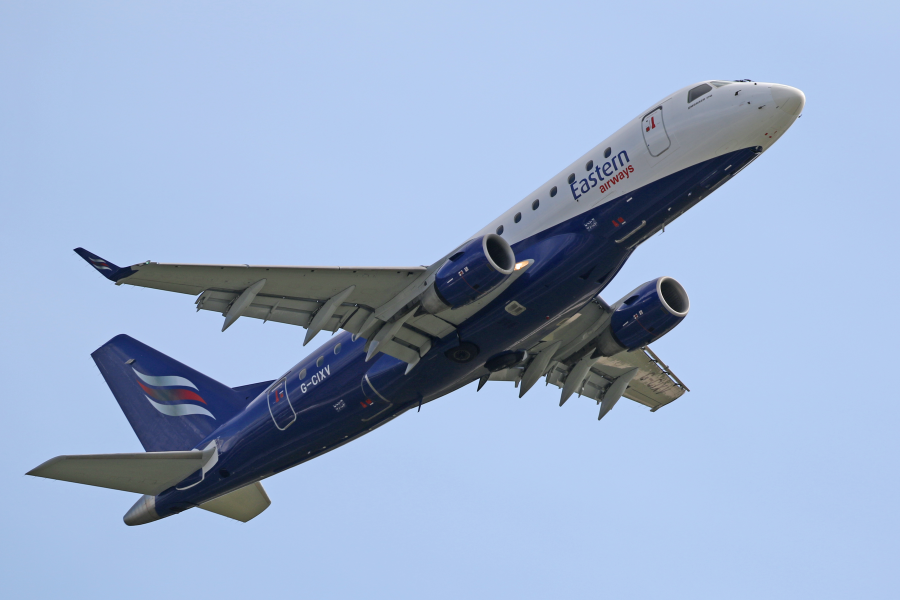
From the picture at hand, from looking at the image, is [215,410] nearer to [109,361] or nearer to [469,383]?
[109,361]

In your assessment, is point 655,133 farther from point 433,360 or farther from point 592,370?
point 592,370

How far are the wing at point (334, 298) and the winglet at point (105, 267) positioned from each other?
0.92 m

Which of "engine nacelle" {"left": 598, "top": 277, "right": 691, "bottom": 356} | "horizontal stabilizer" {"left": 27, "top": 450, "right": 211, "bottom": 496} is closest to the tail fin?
"horizontal stabilizer" {"left": 27, "top": 450, "right": 211, "bottom": 496}

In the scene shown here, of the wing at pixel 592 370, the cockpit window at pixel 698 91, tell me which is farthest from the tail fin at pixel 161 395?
the cockpit window at pixel 698 91

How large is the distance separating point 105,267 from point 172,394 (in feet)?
38.4

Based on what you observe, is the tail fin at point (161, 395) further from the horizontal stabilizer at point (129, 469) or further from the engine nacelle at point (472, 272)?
the engine nacelle at point (472, 272)

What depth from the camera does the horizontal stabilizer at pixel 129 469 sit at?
85.5 feet

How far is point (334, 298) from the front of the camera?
24234mm

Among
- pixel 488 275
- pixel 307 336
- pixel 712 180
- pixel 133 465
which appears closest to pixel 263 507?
pixel 133 465

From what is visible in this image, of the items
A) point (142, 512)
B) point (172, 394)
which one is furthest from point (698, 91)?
point (142, 512)

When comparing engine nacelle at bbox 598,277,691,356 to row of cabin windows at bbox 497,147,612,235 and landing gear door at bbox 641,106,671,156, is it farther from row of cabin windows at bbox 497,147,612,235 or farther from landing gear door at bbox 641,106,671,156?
landing gear door at bbox 641,106,671,156

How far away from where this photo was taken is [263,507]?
3111 cm

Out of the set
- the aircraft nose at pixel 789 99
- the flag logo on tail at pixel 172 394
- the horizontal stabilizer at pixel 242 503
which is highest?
the flag logo on tail at pixel 172 394

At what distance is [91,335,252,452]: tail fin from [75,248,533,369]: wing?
733 cm
